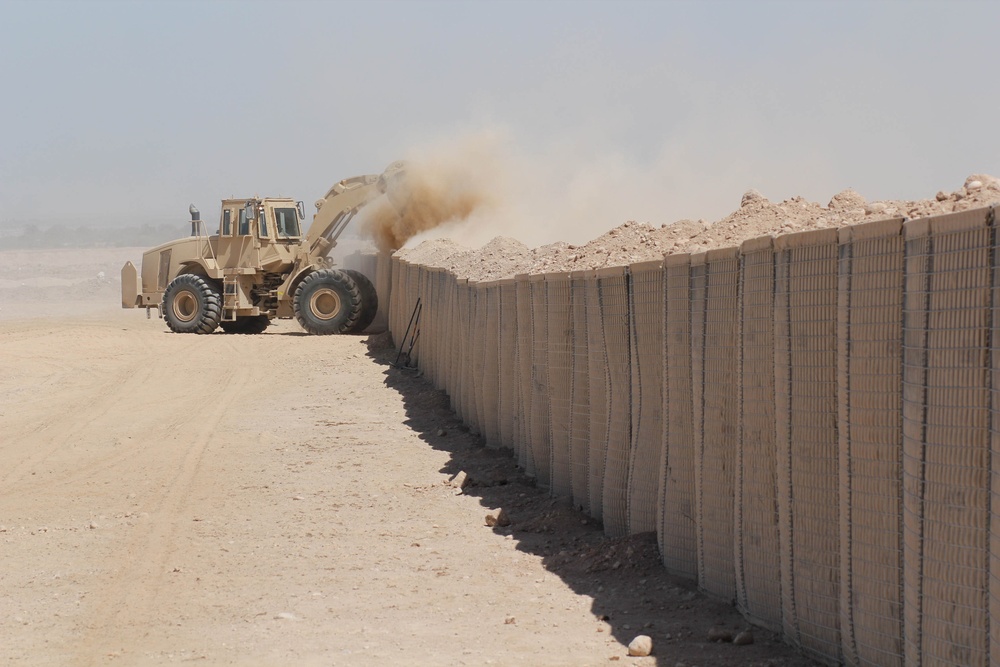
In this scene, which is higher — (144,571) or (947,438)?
(947,438)

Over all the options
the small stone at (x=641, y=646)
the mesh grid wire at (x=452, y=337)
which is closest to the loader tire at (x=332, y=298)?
the mesh grid wire at (x=452, y=337)

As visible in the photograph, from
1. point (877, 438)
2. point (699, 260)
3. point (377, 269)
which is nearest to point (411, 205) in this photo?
point (377, 269)

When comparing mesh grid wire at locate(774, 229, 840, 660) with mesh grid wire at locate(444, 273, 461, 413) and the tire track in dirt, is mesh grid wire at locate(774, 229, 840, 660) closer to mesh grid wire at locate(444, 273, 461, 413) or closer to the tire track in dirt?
the tire track in dirt

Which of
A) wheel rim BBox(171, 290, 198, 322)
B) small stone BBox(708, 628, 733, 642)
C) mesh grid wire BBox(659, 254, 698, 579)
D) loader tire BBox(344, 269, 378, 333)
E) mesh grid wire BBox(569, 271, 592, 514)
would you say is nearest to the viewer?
small stone BBox(708, 628, 733, 642)

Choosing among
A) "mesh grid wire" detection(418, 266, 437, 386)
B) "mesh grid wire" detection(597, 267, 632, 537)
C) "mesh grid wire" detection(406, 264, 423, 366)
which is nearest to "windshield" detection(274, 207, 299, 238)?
"mesh grid wire" detection(406, 264, 423, 366)

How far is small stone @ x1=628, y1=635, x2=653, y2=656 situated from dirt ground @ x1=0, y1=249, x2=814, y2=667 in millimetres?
48

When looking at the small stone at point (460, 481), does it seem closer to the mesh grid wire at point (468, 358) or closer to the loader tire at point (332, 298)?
the mesh grid wire at point (468, 358)

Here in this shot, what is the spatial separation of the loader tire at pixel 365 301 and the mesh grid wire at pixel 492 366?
13.4 m

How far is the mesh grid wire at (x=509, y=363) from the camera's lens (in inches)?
434

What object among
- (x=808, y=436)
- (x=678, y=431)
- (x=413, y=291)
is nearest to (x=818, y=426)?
(x=808, y=436)

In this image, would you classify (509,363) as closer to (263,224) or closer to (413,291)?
(413,291)

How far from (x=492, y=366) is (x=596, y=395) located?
361 cm

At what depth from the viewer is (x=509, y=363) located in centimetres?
1127

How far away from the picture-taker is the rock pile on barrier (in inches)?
260
